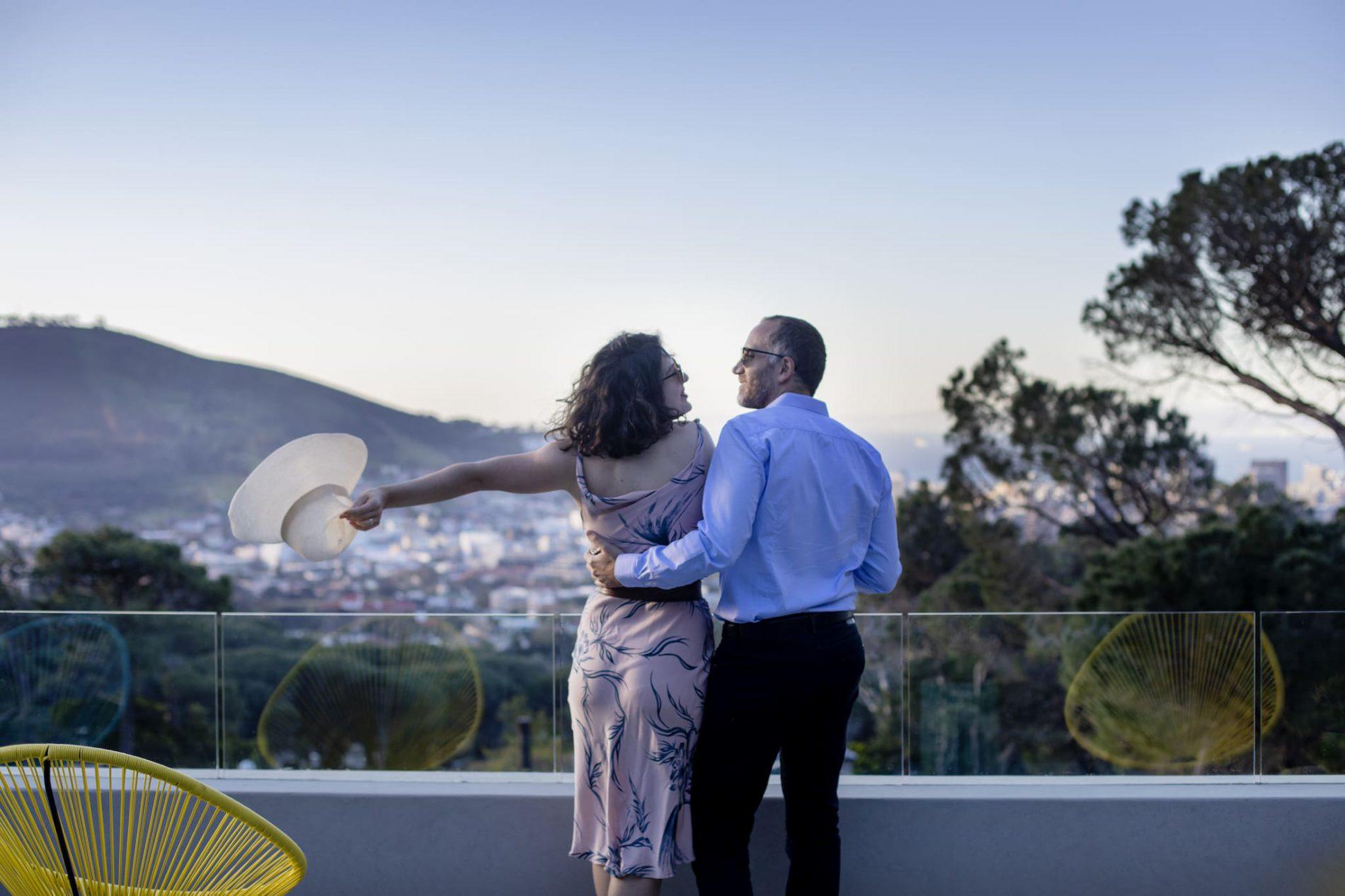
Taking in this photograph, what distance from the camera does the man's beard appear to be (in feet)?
6.29

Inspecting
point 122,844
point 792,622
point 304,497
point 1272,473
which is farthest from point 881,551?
point 1272,473

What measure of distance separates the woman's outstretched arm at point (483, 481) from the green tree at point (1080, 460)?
1377 cm

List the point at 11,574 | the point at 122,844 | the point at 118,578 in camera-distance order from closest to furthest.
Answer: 1. the point at 122,844
2. the point at 118,578
3. the point at 11,574

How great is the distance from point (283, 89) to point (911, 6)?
15.2 meters

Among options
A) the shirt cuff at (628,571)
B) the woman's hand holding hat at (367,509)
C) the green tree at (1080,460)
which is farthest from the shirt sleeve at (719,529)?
the green tree at (1080,460)

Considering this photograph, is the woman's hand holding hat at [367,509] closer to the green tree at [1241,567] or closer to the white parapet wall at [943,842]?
the white parapet wall at [943,842]

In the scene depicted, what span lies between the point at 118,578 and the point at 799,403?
65.4 ft

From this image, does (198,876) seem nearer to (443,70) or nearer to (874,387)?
(443,70)

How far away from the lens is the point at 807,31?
1723 centimetres

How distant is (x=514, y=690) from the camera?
3.07 meters

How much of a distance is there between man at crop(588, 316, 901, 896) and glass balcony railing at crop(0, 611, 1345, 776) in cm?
72

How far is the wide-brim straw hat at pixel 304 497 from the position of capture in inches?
78.3

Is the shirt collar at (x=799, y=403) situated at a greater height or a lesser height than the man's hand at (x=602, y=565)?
greater

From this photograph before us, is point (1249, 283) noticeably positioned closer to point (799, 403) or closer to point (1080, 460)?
point (1080, 460)
